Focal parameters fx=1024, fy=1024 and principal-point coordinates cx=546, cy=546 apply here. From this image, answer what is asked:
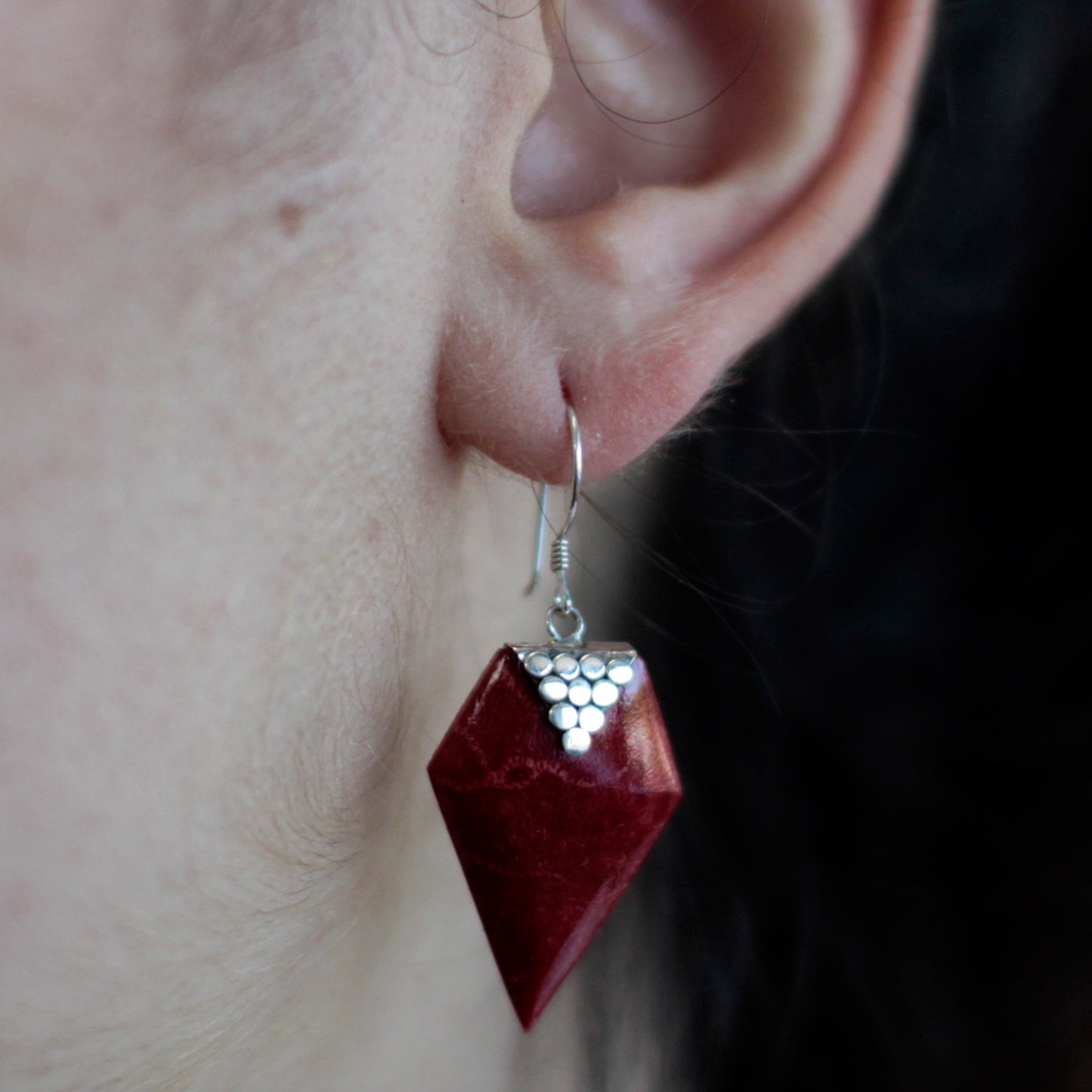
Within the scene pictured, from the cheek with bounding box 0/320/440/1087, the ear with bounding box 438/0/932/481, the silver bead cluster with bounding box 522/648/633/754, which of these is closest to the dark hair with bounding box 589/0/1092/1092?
the ear with bounding box 438/0/932/481

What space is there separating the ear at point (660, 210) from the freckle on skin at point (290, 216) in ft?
0.31

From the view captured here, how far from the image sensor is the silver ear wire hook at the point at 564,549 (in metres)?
0.61

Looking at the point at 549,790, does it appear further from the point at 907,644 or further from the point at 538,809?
the point at 907,644

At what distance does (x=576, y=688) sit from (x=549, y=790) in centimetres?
6

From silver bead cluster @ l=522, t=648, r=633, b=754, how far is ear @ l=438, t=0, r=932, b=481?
115mm

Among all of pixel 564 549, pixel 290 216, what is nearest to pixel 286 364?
pixel 290 216

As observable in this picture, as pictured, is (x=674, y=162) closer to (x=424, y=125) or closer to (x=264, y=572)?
(x=424, y=125)

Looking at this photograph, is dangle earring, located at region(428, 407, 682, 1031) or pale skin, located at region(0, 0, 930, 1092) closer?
pale skin, located at region(0, 0, 930, 1092)

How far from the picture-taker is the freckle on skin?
0.54m

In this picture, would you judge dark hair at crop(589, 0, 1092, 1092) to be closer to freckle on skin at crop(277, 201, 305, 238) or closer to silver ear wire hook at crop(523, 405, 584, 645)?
silver ear wire hook at crop(523, 405, 584, 645)

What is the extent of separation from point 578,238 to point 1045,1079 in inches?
28.6

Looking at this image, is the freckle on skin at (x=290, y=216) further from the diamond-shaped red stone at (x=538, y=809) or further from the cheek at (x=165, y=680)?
the diamond-shaped red stone at (x=538, y=809)

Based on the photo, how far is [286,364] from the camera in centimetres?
54

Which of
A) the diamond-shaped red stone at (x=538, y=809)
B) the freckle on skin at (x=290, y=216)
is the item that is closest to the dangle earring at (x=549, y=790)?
the diamond-shaped red stone at (x=538, y=809)
